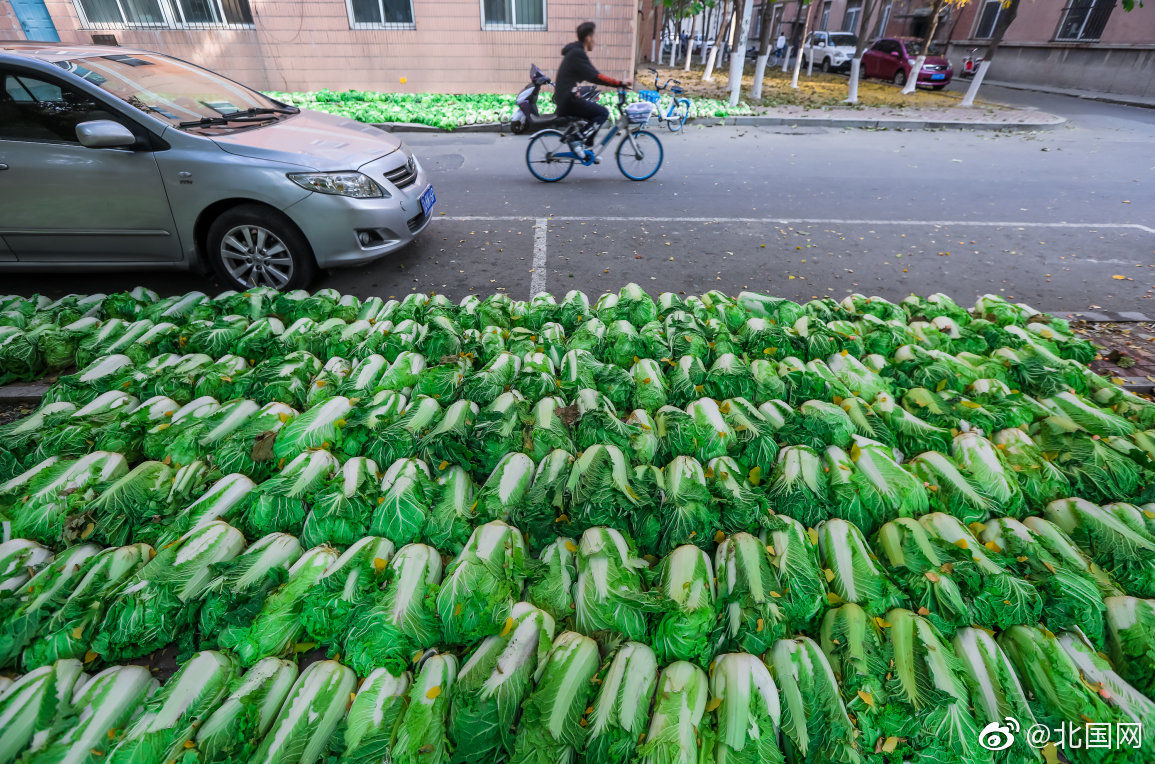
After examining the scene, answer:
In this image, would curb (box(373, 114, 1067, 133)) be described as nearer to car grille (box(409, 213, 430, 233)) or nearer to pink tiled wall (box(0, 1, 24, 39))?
car grille (box(409, 213, 430, 233))

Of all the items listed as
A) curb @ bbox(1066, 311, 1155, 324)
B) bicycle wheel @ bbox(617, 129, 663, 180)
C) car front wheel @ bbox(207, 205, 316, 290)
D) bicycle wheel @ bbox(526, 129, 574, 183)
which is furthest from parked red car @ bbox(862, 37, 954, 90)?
car front wheel @ bbox(207, 205, 316, 290)

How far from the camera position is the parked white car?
995 inches

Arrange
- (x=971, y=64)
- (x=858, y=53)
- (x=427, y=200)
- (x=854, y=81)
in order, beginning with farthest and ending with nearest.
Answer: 1. (x=971, y=64)
2. (x=854, y=81)
3. (x=858, y=53)
4. (x=427, y=200)

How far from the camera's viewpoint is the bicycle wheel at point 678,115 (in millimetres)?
12186

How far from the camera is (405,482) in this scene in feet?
7.38

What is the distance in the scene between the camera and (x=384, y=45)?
47.0 ft

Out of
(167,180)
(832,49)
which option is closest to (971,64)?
(832,49)

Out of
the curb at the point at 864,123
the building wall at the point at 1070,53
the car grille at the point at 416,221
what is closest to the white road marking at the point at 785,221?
the car grille at the point at 416,221

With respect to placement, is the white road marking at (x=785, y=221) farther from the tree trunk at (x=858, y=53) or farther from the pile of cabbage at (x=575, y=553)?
the tree trunk at (x=858, y=53)

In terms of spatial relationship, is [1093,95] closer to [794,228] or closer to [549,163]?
[794,228]

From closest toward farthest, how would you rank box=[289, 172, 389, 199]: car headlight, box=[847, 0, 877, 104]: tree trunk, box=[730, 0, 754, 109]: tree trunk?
box=[289, 172, 389, 199]: car headlight
box=[730, 0, 754, 109]: tree trunk
box=[847, 0, 877, 104]: tree trunk

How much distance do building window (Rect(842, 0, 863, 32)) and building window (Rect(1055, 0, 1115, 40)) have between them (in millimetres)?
12043

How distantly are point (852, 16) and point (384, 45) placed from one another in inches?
1240

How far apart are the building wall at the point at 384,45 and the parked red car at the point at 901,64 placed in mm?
14597
